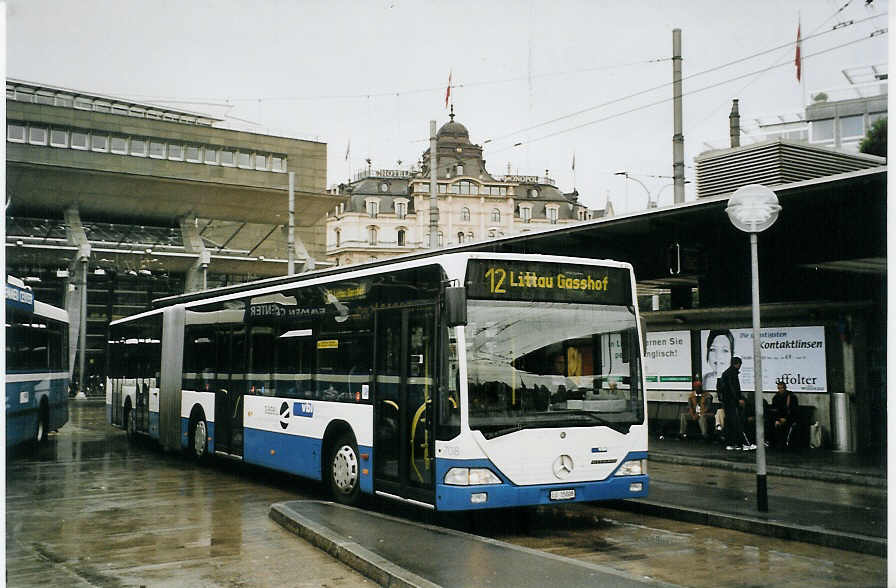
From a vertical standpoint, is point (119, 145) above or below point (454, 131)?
below

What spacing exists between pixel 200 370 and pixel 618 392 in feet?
27.9

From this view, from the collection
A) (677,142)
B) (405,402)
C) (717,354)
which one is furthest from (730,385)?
(405,402)

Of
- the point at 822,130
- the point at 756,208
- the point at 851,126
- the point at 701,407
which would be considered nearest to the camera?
the point at 756,208

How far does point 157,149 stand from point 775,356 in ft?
49.8

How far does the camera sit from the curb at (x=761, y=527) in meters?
8.88

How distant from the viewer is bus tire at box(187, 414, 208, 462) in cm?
1608

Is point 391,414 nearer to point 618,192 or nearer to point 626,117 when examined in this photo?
point 626,117

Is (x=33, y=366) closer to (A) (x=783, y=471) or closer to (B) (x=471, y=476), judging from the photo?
(B) (x=471, y=476)

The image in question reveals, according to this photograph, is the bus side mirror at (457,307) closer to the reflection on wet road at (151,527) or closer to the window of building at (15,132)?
the reflection on wet road at (151,527)

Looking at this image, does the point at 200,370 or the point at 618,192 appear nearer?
the point at 200,370

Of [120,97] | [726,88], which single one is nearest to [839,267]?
[726,88]

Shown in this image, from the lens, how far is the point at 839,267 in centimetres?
1639

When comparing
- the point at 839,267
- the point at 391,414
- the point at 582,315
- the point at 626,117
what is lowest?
the point at 391,414

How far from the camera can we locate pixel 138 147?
2180 centimetres
